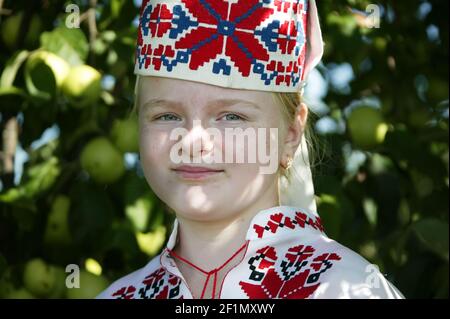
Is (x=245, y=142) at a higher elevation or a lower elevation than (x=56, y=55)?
higher

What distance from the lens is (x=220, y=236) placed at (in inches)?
62.9

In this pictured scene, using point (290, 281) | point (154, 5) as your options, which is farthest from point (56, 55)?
point (290, 281)

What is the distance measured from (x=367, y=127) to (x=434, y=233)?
0.37 meters

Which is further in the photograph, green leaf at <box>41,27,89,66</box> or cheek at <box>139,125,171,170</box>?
green leaf at <box>41,27,89,66</box>

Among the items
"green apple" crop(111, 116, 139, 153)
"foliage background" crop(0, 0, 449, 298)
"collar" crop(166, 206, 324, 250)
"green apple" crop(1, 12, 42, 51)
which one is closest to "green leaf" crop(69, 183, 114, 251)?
A: "foliage background" crop(0, 0, 449, 298)

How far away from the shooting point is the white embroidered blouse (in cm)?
147

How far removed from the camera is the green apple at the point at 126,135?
234 centimetres

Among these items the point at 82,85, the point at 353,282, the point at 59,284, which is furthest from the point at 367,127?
the point at 353,282

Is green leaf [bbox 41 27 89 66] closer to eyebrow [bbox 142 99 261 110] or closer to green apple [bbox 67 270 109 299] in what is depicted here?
green apple [bbox 67 270 109 299]

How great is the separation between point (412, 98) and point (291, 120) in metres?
1.23

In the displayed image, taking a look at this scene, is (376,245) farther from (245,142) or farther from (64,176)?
(245,142)

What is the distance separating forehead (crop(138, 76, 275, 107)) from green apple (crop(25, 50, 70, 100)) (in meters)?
0.65

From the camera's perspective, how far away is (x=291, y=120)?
1666 mm

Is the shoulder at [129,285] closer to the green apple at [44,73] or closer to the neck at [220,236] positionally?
the neck at [220,236]
